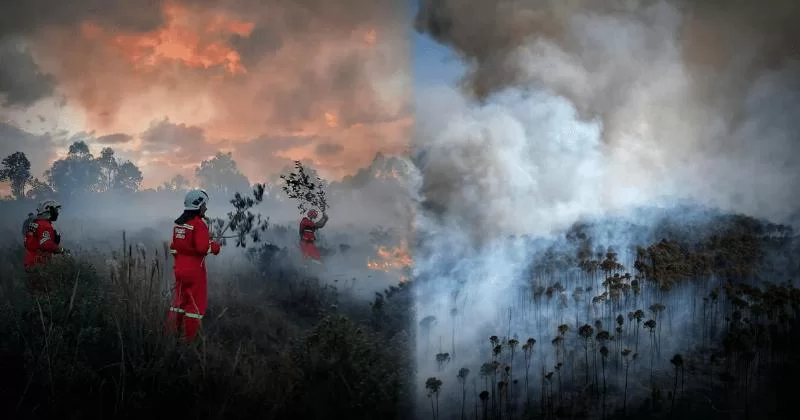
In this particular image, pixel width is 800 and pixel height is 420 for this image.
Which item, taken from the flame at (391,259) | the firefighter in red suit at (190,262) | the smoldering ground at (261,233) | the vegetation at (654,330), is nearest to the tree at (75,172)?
the smoldering ground at (261,233)

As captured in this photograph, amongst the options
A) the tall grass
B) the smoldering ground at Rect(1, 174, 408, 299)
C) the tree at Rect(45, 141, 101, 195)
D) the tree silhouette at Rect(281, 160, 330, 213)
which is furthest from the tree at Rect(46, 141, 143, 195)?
the tree silhouette at Rect(281, 160, 330, 213)

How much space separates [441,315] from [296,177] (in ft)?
9.14

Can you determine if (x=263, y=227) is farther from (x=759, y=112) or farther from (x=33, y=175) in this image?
(x=759, y=112)

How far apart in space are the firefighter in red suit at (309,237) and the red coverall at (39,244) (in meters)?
3.28

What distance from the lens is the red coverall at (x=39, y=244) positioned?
22.0ft

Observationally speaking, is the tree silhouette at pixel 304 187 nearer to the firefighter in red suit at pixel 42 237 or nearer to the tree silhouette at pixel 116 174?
the tree silhouette at pixel 116 174

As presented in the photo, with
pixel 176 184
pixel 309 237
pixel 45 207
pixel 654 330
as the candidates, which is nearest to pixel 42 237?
pixel 45 207

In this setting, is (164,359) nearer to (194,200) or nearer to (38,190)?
(194,200)

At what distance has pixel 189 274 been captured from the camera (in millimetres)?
5844

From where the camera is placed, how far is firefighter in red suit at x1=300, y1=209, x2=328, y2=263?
8641 mm

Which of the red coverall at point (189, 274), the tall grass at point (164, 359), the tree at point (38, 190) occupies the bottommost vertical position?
the tall grass at point (164, 359)

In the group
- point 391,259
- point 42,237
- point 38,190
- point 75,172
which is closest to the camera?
point 42,237

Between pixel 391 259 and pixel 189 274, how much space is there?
347 cm

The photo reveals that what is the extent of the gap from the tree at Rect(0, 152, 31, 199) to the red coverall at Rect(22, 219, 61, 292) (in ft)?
4.77
